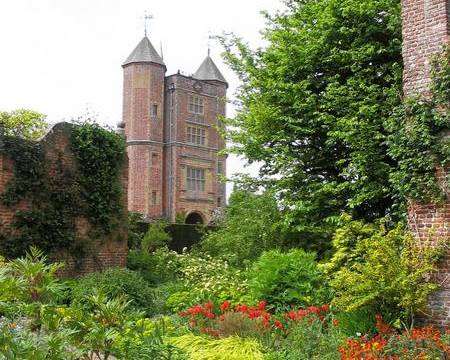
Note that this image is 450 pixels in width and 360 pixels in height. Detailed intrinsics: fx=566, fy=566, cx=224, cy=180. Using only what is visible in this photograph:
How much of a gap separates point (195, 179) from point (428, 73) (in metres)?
31.4

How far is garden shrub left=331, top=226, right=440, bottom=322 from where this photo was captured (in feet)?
26.7

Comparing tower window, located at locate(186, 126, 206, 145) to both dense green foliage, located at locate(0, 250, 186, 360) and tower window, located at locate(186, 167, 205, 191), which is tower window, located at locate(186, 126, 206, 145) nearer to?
tower window, located at locate(186, 167, 205, 191)

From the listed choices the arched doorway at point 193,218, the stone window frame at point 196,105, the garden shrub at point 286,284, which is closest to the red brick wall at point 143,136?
the arched doorway at point 193,218

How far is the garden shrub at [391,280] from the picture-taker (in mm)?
8141

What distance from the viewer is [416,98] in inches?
362

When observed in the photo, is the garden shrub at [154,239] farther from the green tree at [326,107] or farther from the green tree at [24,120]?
the green tree at [24,120]

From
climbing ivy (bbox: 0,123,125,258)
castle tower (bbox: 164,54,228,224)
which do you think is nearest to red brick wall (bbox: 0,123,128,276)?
climbing ivy (bbox: 0,123,125,258)

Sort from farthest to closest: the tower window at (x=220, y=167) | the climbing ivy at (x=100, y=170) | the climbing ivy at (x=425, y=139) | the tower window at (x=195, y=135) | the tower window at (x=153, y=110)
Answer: the tower window at (x=220, y=167) < the tower window at (x=195, y=135) < the tower window at (x=153, y=110) < the climbing ivy at (x=100, y=170) < the climbing ivy at (x=425, y=139)

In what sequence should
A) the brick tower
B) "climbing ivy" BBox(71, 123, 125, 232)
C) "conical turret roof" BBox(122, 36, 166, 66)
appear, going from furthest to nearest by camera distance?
"conical turret roof" BBox(122, 36, 166, 66), the brick tower, "climbing ivy" BBox(71, 123, 125, 232)

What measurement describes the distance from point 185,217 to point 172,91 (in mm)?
8764

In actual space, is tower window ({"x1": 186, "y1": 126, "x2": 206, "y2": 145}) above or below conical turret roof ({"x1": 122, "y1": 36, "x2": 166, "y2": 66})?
below

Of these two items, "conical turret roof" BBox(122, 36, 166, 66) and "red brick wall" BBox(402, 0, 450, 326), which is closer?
"red brick wall" BBox(402, 0, 450, 326)

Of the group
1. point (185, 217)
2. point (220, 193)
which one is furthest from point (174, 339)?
point (220, 193)

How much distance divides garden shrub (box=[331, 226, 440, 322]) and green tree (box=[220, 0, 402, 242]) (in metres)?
3.18
